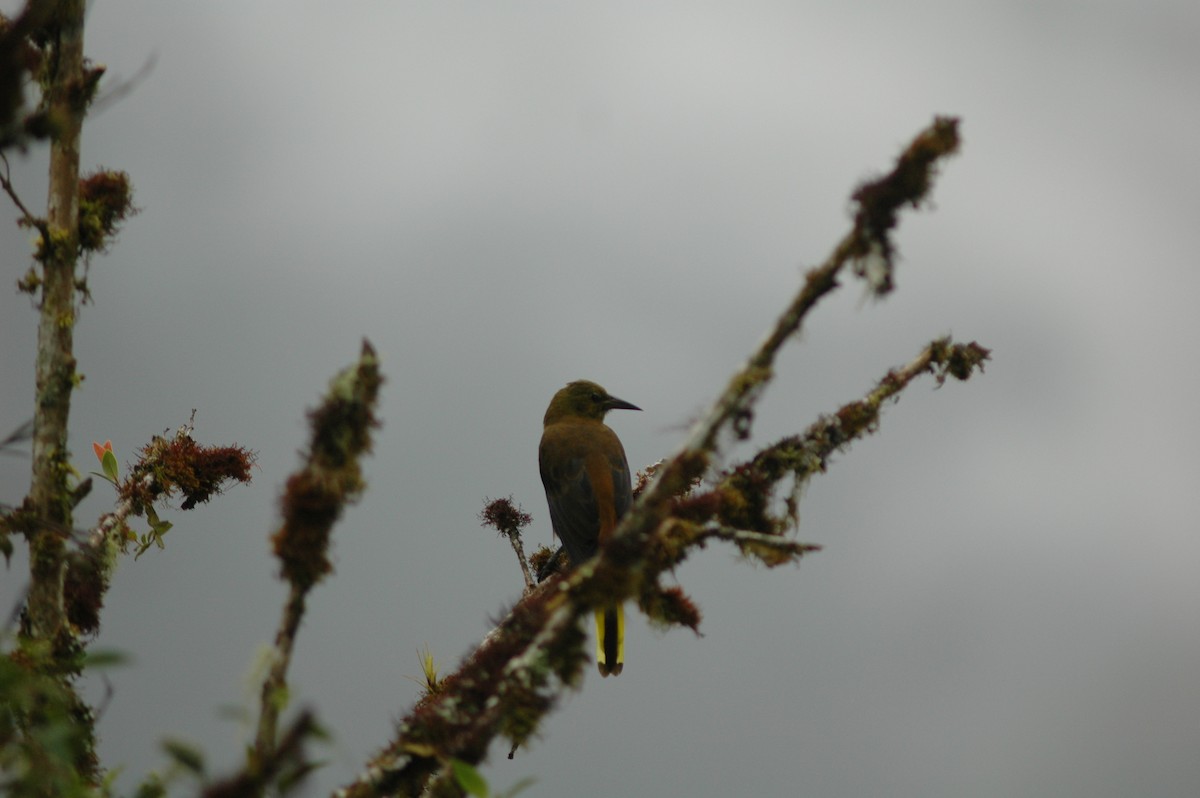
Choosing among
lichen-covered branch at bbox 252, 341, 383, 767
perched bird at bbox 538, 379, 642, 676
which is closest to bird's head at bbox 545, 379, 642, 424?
perched bird at bbox 538, 379, 642, 676

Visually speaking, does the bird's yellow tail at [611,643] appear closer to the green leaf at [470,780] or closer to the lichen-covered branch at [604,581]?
the lichen-covered branch at [604,581]

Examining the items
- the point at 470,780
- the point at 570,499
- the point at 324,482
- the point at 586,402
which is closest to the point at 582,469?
the point at 570,499

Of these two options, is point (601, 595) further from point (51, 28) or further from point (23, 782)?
point (51, 28)

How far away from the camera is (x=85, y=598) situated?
165 inches

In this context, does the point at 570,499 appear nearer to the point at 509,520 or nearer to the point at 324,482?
the point at 509,520

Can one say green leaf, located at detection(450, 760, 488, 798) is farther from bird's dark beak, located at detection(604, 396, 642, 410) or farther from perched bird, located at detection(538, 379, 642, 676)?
bird's dark beak, located at detection(604, 396, 642, 410)

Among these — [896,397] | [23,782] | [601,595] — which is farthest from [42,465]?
[896,397]

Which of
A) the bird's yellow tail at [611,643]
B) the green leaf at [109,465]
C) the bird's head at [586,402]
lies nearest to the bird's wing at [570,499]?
the bird's head at [586,402]

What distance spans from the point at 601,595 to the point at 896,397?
73.7 inches

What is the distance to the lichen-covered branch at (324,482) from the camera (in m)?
2.46

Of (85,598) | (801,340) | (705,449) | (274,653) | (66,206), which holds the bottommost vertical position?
(274,653)

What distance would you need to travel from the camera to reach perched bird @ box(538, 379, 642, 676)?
7363 mm

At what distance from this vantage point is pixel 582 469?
7.91m

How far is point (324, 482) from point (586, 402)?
249 inches
